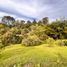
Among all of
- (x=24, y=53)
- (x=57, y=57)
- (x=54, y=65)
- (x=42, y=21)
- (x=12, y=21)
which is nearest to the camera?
(x=54, y=65)

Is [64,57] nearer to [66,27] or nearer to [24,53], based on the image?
[24,53]

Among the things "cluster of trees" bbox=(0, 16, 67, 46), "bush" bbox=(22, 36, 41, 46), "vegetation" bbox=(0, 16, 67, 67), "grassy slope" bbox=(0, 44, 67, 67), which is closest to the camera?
"grassy slope" bbox=(0, 44, 67, 67)

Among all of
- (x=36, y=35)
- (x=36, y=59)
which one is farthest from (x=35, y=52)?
(x=36, y=35)

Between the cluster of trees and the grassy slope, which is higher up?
the cluster of trees

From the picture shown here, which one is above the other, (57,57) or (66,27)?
(66,27)

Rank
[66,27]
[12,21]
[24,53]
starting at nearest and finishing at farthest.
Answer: [24,53], [66,27], [12,21]

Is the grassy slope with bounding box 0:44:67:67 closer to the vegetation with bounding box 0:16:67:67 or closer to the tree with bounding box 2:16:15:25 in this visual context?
the vegetation with bounding box 0:16:67:67

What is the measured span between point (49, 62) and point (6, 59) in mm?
4431

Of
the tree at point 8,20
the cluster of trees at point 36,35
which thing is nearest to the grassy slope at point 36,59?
the cluster of trees at point 36,35

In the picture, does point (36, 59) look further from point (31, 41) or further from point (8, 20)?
point (8, 20)

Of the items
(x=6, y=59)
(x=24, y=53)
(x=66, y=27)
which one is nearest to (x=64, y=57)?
(x=24, y=53)

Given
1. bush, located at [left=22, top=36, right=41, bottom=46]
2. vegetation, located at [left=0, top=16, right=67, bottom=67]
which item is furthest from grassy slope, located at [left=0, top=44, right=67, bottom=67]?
bush, located at [left=22, top=36, right=41, bottom=46]

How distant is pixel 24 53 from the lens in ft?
63.6

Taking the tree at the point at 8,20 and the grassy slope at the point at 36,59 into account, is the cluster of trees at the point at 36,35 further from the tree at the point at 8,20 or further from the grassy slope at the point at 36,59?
the tree at the point at 8,20
